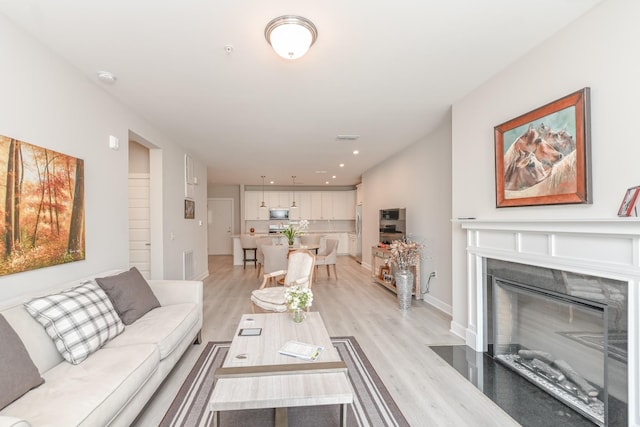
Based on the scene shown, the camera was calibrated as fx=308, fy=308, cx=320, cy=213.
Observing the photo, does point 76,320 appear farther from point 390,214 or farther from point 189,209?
point 390,214

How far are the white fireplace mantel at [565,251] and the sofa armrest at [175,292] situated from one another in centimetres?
278

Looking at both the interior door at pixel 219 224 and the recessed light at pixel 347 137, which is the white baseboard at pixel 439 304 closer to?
the recessed light at pixel 347 137

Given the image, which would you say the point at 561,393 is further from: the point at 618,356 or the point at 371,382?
the point at 371,382

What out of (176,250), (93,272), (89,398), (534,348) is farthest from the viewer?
(176,250)

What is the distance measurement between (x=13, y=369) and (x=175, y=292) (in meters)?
1.66

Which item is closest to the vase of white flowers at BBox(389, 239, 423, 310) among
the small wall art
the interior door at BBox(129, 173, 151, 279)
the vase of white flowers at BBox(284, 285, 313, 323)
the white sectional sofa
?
the vase of white flowers at BBox(284, 285, 313, 323)

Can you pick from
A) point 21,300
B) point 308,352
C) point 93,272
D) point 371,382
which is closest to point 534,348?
point 371,382

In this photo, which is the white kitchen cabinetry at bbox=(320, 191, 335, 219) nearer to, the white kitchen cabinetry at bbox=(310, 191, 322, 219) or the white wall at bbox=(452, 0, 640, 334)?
the white kitchen cabinetry at bbox=(310, 191, 322, 219)

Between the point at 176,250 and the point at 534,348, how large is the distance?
15.3 feet

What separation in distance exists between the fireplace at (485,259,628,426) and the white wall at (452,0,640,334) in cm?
48

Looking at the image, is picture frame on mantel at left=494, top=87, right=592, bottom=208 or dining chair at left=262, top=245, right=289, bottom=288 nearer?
picture frame on mantel at left=494, top=87, right=592, bottom=208

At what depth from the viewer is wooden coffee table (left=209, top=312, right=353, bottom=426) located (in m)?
1.49

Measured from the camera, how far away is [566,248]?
2.11m

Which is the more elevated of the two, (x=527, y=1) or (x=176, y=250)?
(x=527, y=1)
